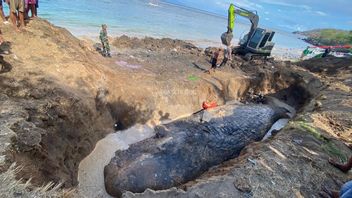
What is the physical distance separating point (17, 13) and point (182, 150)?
754 cm

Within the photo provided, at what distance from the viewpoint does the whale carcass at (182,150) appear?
739 centimetres

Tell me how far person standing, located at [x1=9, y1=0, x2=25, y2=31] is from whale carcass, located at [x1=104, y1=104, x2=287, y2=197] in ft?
19.9

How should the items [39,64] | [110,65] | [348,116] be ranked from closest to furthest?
→ [39,64], [348,116], [110,65]

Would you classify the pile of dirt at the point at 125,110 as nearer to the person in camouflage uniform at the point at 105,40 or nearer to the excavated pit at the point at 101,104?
the excavated pit at the point at 101,104

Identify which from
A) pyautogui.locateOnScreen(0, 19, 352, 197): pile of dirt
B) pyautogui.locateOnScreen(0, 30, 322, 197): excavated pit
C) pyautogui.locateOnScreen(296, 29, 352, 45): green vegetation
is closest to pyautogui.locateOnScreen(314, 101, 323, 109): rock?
pyautogui.locateOnScreen(0, 19, 352, 197): pile of dirt

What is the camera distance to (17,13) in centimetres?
1041

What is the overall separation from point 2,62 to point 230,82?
9819 mm

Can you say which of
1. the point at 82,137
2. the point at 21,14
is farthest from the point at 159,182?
the point at 21,14

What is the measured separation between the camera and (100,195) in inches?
286

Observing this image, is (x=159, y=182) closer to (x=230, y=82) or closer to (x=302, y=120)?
(x=302, y=120)

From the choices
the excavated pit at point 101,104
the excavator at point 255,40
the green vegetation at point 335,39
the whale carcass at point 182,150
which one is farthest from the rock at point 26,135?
the green vegetation at point 335,39

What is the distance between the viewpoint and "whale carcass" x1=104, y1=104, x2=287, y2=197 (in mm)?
7391

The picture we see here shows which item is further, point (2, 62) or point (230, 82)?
point (230, 82)

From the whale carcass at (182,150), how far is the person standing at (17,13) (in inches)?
239
